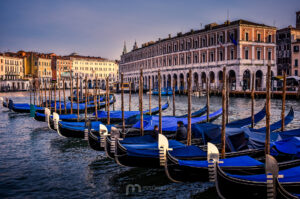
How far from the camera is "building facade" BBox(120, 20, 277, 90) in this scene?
3316cm

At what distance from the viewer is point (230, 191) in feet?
16.6

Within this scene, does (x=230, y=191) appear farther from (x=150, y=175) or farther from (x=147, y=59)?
(x=147, y=59)

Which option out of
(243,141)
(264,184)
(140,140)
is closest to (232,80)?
(140,140)

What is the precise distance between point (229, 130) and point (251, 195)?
330 cm

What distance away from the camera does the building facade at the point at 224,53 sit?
33156 millimetres

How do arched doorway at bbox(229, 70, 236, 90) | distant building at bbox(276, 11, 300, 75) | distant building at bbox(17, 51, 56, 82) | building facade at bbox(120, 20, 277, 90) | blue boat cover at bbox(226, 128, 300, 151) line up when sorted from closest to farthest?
blue boat cover at bbox(226, 128, 300, 151)
building facade at bbox(120, 20, 277, 90)
arched doorway at bbox(229, 70, 236, 90)
distant building at bbox(276, 11, 300, 75)
distant building at bbox(17, 51, 56, 82)

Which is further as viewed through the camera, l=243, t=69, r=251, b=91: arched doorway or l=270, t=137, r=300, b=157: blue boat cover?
l=243, t=69, r=251, b=91: arched doorway

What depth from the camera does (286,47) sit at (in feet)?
129

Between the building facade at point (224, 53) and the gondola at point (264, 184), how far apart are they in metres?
28.4

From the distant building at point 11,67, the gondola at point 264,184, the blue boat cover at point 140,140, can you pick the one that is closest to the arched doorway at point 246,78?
the blue boat cover at point 140,140

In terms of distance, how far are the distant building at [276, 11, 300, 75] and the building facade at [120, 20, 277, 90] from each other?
5.30 metres

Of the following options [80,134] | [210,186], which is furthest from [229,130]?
[80,134]
